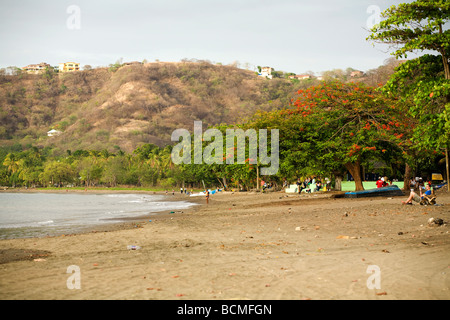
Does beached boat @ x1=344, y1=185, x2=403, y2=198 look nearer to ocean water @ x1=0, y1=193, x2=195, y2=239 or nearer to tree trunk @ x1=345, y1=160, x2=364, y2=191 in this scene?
tree trunk @ x1=345, y1=160, x2=364, y2=191

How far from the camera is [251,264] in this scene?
845 centimetres

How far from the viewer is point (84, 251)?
11414 mm

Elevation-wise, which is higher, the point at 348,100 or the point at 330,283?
the point at 348,100

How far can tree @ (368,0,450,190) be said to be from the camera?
44.5 ft

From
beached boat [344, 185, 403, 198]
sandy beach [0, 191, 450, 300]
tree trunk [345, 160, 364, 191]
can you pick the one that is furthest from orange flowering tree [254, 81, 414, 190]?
sandy beach [0, 191, 450, 300]

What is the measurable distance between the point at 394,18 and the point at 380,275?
9831 millimetres

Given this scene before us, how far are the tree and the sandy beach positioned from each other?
316cm

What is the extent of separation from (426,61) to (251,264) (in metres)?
10.5

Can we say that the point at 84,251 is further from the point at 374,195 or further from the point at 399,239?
the point at 374,195

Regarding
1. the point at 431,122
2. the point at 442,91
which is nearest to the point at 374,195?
the point at 431,122
